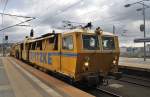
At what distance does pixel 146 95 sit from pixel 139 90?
1.49 m

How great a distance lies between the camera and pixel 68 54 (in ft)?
48.3

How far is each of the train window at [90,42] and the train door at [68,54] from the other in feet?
1.90

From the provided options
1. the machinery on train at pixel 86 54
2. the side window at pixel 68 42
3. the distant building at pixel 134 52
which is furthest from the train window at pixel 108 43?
the distant building at pixel 134 52

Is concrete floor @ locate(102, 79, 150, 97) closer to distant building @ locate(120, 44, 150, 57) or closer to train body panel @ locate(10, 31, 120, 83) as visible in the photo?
train body panel @ locate(10, 31, 120, 83)

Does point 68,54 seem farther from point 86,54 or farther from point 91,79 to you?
point 91,79

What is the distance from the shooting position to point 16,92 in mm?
12016

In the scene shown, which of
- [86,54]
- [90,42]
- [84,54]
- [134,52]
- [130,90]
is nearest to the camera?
[84,54]

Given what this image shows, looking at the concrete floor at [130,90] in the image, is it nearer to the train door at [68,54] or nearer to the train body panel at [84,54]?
the train body panel at [84,54]

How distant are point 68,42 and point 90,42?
109 centimetres

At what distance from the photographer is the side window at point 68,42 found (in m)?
14.5

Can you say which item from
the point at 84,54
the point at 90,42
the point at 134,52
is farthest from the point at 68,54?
the point at 134,52

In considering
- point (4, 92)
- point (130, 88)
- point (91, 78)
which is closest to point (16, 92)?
point (4, 92)

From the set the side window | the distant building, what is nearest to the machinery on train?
the side window

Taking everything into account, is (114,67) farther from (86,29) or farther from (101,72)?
(86,29)
